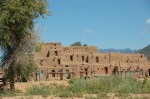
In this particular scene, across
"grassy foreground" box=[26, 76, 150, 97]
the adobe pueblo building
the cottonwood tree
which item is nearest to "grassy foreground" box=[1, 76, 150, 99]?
"grassy foreground" box=[26, 76, 150, 97]

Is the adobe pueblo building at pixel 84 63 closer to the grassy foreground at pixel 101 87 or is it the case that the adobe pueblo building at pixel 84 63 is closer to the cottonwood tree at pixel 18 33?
the cottonwood tree at pixel 18 33

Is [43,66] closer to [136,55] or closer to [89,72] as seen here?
[89,72]

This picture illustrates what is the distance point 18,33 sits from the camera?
20000 mm

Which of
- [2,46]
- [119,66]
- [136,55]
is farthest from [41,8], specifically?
[136,55]

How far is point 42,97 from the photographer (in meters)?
15.0

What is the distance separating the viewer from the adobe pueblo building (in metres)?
44.0

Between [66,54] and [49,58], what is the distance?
449 centimetres

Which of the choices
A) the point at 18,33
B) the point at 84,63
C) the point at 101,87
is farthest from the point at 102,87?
the point at 84,63

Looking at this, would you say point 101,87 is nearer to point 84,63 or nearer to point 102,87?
point 102,87

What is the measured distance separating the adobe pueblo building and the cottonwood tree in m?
20.5

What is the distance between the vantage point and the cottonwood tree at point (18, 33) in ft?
62.7

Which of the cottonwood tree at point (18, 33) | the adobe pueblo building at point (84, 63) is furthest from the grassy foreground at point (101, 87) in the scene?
the adobe pueblo building at point (84, 63)

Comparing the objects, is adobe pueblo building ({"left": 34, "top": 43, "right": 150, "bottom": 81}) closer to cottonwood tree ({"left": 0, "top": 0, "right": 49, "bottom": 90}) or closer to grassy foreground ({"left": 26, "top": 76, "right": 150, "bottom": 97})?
cottonwood tree ({"left": 0, "top": 0, "right": 49, "bottom": 90})

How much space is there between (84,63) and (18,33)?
29576 millimetres
